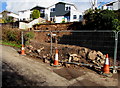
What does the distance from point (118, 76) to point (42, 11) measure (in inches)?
1378

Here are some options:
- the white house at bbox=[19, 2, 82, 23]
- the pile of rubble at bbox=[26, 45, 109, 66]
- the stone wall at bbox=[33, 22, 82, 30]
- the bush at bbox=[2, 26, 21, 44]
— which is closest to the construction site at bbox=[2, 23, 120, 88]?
the pile of rubble at bbox=[26, 45, 109, 66]

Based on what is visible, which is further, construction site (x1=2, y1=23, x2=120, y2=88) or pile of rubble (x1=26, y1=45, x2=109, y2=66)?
pile of rubble (x1=26, y1=45, x2=109, y2=66)

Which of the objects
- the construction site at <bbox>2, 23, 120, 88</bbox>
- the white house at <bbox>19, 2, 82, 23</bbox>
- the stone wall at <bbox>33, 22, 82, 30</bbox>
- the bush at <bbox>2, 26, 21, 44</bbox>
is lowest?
the construction site at <bbox>2, 23, 120, 88</bbox>

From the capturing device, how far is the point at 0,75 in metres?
3.75

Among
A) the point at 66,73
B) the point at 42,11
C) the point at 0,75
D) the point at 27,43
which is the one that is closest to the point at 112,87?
the point at 66,73

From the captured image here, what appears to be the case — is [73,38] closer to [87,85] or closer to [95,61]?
[95,61]

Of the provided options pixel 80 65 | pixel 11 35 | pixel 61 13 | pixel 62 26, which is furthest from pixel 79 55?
pixel 61 13

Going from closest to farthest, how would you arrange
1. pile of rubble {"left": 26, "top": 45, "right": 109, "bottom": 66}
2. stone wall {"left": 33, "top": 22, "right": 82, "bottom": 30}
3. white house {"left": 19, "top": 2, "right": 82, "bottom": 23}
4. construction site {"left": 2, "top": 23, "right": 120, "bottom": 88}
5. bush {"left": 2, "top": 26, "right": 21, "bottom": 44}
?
construction site {"left": 2, "top": 23, "right": 120, "bottom": 88} < pile of rubble {"left": 26, "top": 45, "right": 109, "bottom": 66} < bush {"left": 2, "top": 26, "right": 21, "bottom": 44} < stone wall {"left": 33, "top": 22, "right": 82, "bottom": 30} < white house {"left": 19, "top": 2, "right": 82, "bottom": 23}

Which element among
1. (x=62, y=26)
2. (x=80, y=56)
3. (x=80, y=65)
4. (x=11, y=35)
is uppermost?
(x=62, y=26)

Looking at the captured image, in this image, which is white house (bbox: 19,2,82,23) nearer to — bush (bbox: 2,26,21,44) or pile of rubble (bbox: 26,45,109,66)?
bush (bbox: 2,26,21,44)

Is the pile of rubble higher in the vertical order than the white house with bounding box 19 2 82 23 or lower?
lower

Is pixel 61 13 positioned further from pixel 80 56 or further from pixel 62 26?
pixel 80 56

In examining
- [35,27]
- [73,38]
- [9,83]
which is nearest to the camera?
[9,83]

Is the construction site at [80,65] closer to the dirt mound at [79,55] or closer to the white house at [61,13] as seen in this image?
the dirt mound at [79,55]
